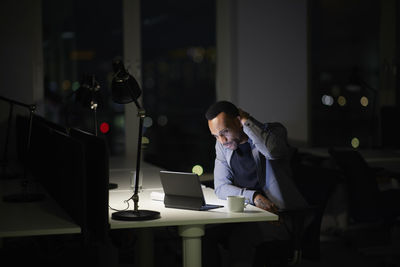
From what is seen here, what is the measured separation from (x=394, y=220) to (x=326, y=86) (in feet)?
8.96

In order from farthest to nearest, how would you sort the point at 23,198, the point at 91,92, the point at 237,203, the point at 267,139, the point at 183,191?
the point at 91,92, the point at 23,198, the point at 267,139, the point at 183,191, the point at 237,203

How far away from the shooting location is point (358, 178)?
160 inches

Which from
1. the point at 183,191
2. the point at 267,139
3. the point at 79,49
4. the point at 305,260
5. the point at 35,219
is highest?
the point at 79,49

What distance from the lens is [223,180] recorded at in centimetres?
346

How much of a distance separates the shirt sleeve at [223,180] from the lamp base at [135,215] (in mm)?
620

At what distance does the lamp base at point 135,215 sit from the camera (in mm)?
2717

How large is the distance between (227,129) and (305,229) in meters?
0.71

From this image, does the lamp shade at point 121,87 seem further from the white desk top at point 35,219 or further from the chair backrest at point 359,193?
the chair backrest at point 359,193

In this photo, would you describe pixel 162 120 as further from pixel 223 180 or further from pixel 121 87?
pixel 121 87

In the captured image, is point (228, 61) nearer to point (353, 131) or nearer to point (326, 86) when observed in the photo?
point (326, 86)

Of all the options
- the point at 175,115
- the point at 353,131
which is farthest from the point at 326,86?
the point at 175,115

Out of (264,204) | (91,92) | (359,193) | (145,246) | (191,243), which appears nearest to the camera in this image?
(191,243)

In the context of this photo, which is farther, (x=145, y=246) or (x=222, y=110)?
(x=145, y=246)

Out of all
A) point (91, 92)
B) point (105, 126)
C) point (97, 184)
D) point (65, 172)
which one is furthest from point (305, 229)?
point (105, 126)
